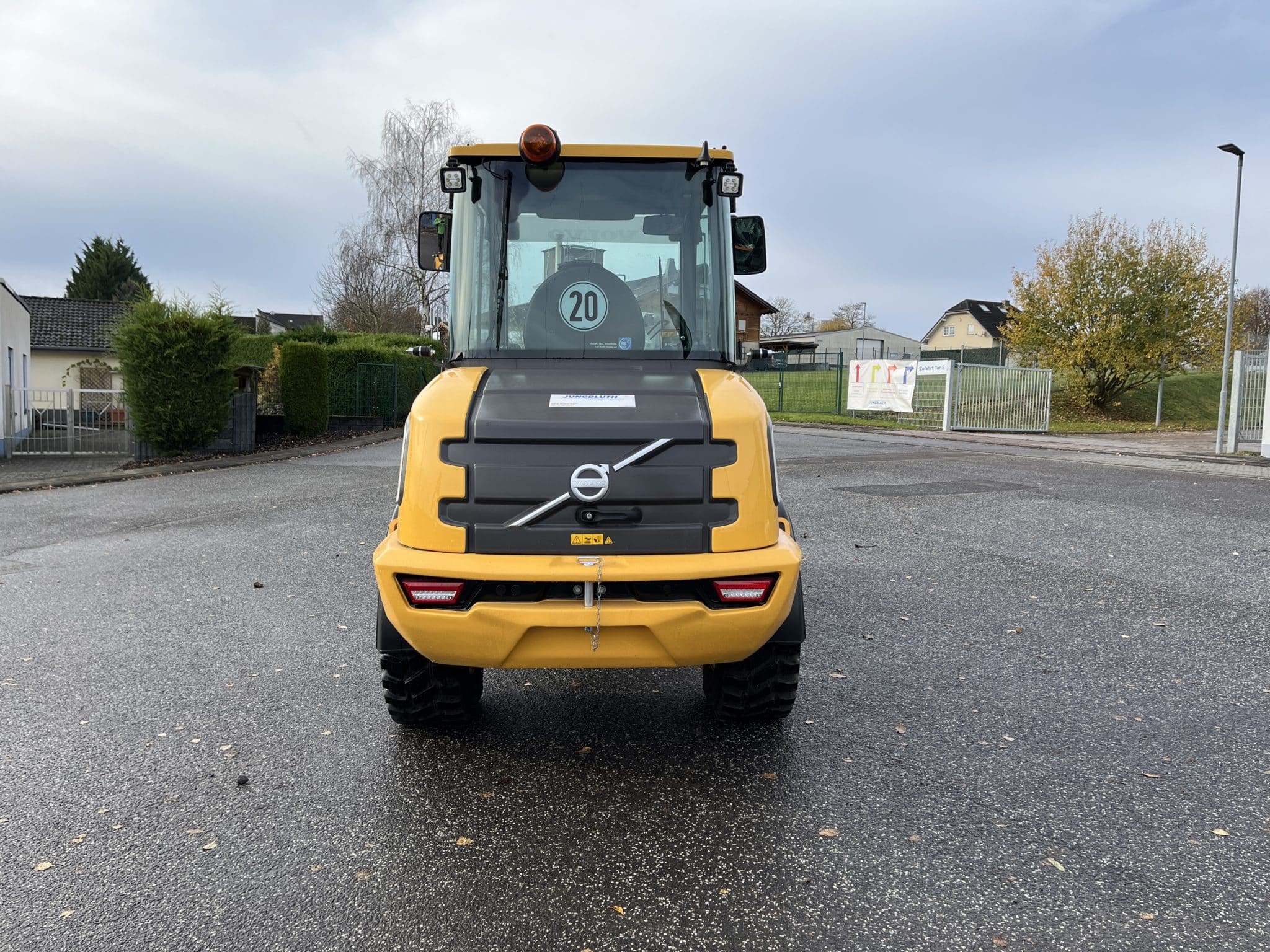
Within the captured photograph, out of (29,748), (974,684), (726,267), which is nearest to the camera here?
(29,748)

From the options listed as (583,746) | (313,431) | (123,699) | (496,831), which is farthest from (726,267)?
(313,431)

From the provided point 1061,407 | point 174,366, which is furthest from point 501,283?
point 1061,407

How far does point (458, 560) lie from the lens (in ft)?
10.1

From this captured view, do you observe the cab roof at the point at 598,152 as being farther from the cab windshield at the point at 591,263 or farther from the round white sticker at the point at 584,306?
the round white sticker at the point at 584,306

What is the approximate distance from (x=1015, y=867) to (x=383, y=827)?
6.64ft

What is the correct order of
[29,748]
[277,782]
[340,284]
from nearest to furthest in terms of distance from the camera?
[277,782] → [29,748] → [340,284]

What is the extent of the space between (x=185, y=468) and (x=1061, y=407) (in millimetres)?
31164

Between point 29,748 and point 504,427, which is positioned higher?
point 504,427

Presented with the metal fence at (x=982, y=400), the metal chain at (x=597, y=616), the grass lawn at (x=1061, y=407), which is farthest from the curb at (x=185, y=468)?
the grass lawn at (x=1061, y=407)

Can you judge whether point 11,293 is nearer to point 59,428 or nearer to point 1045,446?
point 59,428

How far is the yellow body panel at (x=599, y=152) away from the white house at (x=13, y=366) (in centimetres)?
1761

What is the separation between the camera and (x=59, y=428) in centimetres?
1800

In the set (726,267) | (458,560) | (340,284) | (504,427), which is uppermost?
(340,284)

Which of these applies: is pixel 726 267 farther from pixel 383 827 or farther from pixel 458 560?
pixel 383 827
